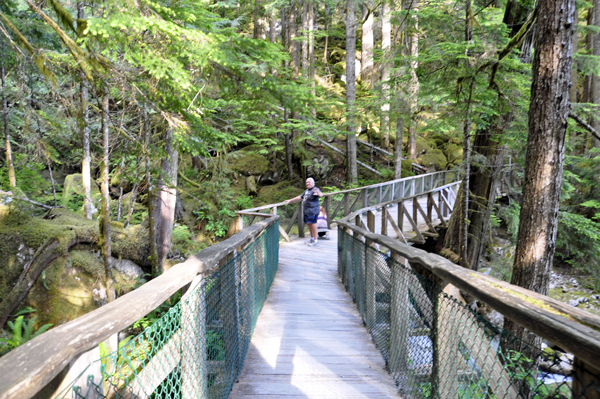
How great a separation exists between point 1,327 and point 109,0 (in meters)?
5.70

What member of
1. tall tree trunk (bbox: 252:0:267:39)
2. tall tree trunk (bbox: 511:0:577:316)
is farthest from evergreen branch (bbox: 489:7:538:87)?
tall tree trunk (bbox: 252:0:267:39)

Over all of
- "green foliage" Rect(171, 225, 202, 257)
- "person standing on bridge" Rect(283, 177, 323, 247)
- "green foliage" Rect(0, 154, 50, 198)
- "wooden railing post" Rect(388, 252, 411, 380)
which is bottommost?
"green foliage" Rect(171, 225, 202, 257)

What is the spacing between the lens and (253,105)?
708 centimetres

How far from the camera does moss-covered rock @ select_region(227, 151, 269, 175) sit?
1716 cm

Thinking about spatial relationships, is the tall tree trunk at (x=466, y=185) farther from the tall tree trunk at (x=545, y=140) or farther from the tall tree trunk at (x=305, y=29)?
the tall tree trunk at (x=305, y=29)

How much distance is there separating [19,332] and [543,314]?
694 cm

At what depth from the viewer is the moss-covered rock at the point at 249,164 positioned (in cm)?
1716

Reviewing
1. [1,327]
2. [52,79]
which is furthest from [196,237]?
[52,79]

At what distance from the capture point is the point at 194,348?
235 centimetres

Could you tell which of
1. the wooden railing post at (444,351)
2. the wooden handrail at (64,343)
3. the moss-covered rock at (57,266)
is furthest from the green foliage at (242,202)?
the wooden handrail at (64,343)

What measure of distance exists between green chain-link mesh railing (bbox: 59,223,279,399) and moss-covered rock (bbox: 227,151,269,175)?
13.1 m

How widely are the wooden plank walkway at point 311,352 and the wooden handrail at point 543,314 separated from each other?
153 cm

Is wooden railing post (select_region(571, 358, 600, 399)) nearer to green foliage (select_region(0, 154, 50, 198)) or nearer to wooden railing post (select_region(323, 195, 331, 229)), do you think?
wooden railing post (select_region(323, 195, 331, 229))

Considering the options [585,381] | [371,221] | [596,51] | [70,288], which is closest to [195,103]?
[70,288]
